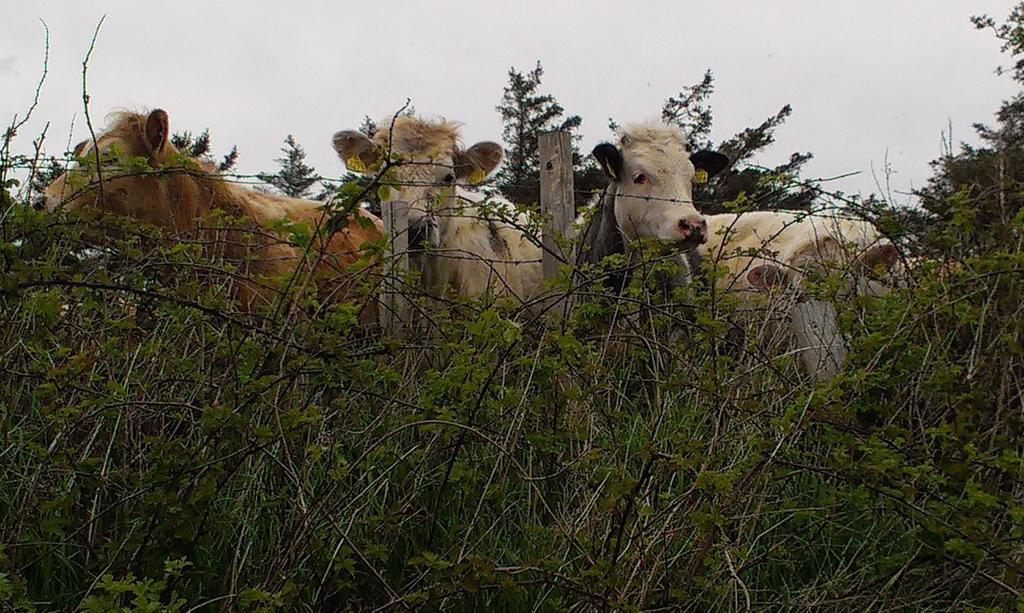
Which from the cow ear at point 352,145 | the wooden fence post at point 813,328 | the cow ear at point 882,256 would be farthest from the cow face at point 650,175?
the wooden fence post at point 813,328

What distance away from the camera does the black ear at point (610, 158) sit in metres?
7.44

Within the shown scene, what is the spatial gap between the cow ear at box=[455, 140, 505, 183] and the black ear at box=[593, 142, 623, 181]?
84cm

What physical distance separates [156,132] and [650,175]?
147 inches

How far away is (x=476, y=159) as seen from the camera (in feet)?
25.9

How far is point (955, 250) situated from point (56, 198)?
19.1ft

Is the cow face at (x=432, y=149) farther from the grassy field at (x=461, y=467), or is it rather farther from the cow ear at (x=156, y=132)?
the grassy field at (x=461, y=467)

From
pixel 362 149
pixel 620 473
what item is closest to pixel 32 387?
pixel 620 473

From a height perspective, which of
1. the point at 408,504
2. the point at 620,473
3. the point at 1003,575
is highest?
the point at 620,473

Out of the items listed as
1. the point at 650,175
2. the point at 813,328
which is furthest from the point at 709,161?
the point at 813,328

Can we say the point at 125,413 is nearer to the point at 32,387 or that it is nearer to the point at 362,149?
the point at 32,387

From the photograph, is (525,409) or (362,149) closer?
(525,409)

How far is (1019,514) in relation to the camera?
286 cm

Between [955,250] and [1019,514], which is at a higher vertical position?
[955,250]

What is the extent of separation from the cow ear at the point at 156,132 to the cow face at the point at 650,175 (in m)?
3.25
